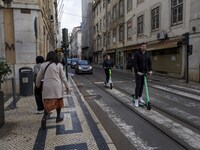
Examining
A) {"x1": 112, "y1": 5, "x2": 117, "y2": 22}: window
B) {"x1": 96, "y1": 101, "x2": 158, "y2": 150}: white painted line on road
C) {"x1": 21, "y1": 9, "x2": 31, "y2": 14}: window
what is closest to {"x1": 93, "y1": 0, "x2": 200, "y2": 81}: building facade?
{"x1": 112, "y1": 5, "x2": 117, "y2": 22}: window

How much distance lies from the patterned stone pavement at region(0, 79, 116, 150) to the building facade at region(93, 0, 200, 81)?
476 inches

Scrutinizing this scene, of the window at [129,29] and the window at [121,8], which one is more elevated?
the window at [121,8]

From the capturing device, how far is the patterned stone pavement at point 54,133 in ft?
16.9

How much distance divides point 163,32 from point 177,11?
94.1 inches

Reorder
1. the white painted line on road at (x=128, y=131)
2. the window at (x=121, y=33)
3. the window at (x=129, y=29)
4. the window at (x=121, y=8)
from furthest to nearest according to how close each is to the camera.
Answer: the window at (x=121, y=33) < the window at (x=121, y=8) < the window at (x=129, y=29) < the white painted line on road at (x=128, y=131)

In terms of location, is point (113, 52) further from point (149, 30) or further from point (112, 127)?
point (112, 127)

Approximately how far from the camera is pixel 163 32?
23906 millimetres

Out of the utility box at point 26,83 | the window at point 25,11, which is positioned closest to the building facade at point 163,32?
the window at point 25,11

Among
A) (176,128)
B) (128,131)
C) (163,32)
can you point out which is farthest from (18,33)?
(163,32)

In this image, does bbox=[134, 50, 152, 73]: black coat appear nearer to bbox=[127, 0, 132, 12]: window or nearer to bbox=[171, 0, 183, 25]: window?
bbox=[171, 0, 183, 25]: window

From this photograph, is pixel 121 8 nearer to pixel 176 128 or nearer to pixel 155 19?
pixel 155 19

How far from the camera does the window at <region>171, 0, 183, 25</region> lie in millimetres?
21337

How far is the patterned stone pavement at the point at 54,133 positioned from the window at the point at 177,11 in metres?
15.6

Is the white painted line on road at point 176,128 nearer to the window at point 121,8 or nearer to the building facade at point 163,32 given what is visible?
the building facade at point 163,32
